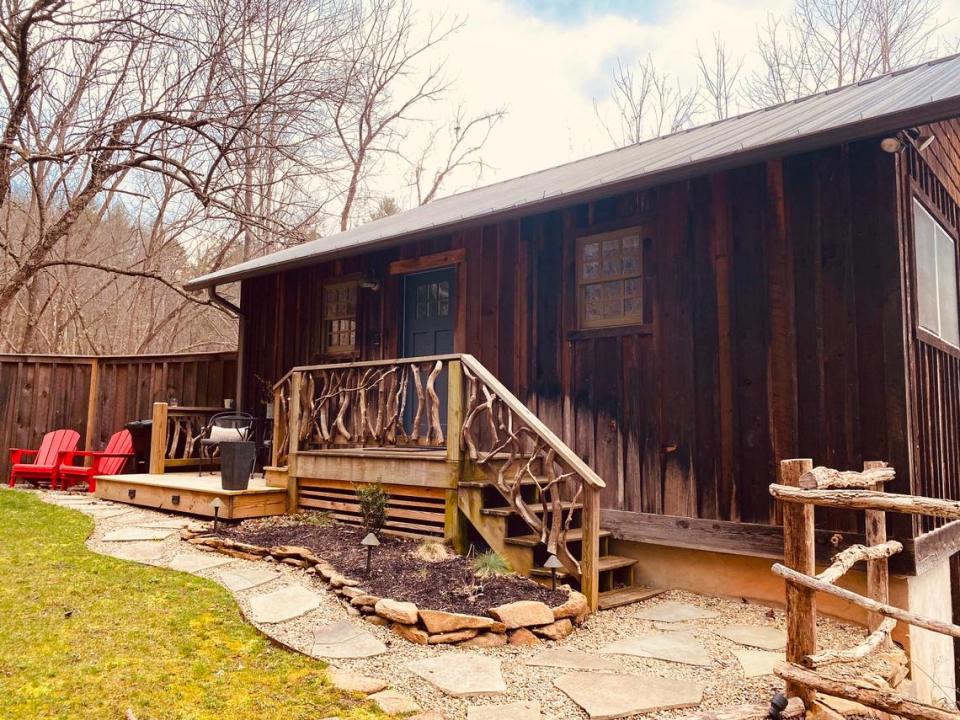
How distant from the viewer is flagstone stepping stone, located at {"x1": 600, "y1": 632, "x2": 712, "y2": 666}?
3.48 metres

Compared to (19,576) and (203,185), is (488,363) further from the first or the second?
(203,185)

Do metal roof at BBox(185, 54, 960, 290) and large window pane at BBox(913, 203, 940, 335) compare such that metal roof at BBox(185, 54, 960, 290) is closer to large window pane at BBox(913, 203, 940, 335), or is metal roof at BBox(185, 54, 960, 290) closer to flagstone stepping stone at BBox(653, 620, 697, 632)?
large window pane at BBox(913, 203, 940, 335)

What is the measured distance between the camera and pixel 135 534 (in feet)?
18.0

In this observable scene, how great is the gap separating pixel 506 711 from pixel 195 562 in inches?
114

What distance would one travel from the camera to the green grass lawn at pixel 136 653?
265 cm

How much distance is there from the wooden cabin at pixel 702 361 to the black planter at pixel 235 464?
1.39 ft

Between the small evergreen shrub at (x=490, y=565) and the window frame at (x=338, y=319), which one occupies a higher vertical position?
the window frame at (x=338, y=319)

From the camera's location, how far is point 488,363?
253 inches

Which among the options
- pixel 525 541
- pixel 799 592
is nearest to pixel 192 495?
pixel 525 541

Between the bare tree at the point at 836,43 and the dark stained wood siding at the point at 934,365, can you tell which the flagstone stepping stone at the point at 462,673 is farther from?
the bare tree at the point at 836,43

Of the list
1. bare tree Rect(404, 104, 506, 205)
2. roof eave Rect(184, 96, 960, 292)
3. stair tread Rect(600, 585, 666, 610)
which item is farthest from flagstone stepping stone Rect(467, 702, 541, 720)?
bare tree Rect(404, 104, 506, 205)

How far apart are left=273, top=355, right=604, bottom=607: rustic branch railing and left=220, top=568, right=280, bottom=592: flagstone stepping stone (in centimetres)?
147

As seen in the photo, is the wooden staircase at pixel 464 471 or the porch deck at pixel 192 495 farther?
the porch deck at pixel 192 495

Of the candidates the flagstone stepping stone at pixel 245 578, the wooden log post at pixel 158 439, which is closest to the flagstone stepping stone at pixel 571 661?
the flagstone stepping stone at pixel 245 578
